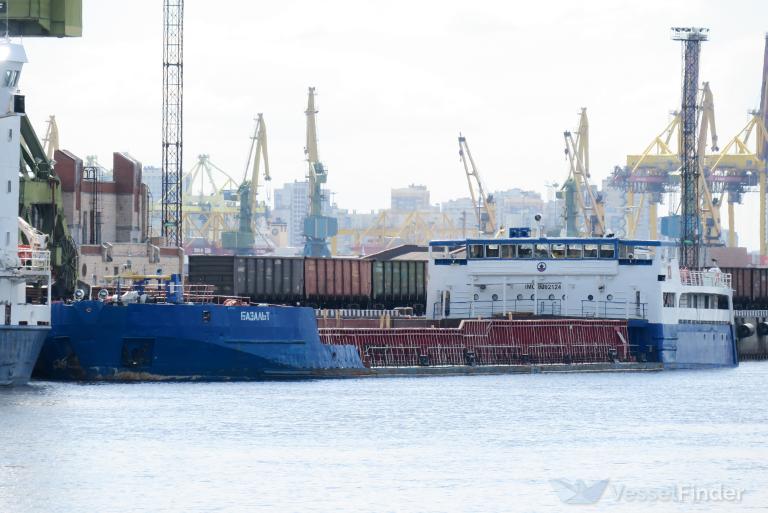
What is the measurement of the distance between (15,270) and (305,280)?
99.7 feet

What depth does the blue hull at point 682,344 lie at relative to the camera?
79.8 metres

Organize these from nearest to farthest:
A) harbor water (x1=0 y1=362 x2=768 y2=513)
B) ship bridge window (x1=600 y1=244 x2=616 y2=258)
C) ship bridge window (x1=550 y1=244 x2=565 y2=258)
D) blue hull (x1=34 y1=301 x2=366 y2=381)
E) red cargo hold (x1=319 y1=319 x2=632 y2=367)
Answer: harbor water (x1=0 y1=362 x2=768 y2=513) < blue hull (x1=34 y1=301 x2=366 y2=381) < red cargo hold (x1=319 y1=319 x2=632 y2=367) < ship bridge window (x1=600 y1=244 x2=616 y2=258) < ship bridge window (x1=550 y1=244 x2=565 y2=258)

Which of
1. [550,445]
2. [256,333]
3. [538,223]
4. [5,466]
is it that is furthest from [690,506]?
[538,223]

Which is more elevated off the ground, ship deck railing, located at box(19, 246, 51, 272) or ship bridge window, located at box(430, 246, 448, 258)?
ship bridge window, located at box(430, 246, 448, 258)

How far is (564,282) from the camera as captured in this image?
256 ft

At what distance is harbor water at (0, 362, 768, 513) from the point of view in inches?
1615

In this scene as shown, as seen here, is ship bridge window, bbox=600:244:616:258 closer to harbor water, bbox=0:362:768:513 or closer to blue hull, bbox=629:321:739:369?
blue hull, bbox=629:321:739:369

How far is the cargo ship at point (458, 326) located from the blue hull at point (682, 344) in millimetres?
81

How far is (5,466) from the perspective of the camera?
4412 centimetres

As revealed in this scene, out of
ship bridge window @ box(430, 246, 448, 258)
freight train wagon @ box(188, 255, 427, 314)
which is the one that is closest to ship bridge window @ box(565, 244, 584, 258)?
ship bridge window @ box(430, 246, 448, 258)

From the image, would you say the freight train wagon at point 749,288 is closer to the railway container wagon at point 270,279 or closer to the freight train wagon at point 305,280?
the freight train wagon at point 305,280

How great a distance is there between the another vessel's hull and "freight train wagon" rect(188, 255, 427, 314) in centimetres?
2617

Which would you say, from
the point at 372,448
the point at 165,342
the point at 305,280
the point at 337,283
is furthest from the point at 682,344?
the point at 372,448

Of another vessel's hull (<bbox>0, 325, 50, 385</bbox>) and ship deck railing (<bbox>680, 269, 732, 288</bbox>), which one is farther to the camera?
→ ship deck railing (<bbox>680, 269, 732, 288</bbox>)
